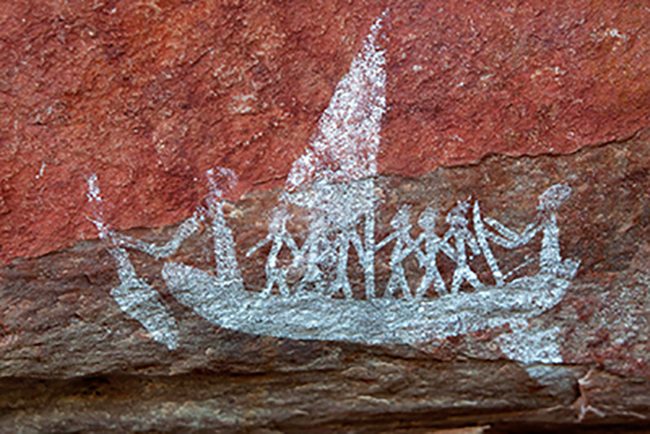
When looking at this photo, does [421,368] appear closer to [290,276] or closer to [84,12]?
[290,276]

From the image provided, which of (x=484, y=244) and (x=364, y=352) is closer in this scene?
(x=484, y=244)

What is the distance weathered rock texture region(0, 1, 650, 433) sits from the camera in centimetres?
93

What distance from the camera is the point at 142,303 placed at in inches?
41.4

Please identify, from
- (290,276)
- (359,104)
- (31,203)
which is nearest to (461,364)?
(290,276)

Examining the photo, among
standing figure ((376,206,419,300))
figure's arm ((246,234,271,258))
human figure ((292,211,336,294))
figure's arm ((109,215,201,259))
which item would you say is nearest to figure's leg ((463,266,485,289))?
standing figure ((376,206,419,300))

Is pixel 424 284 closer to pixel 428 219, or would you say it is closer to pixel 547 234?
pixel 428 219

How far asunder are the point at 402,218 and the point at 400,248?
0.18 ft

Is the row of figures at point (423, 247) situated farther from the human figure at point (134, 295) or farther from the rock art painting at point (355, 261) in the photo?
the human figure at point (134, 295)

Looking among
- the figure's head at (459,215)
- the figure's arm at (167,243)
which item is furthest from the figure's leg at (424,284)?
the figure's arm at (167,243)

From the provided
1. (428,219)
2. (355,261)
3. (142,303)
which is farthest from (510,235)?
(142,303)

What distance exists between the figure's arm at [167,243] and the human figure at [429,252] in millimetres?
385

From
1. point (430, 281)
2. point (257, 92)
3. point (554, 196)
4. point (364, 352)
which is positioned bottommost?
point (364, 352)

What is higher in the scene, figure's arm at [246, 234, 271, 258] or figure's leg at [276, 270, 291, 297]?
figure's arm at [246, 234, 271, 258]

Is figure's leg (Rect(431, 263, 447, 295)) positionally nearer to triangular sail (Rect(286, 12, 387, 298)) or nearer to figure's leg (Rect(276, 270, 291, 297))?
triangular sail (Rect(286, 12, 387, 298))
